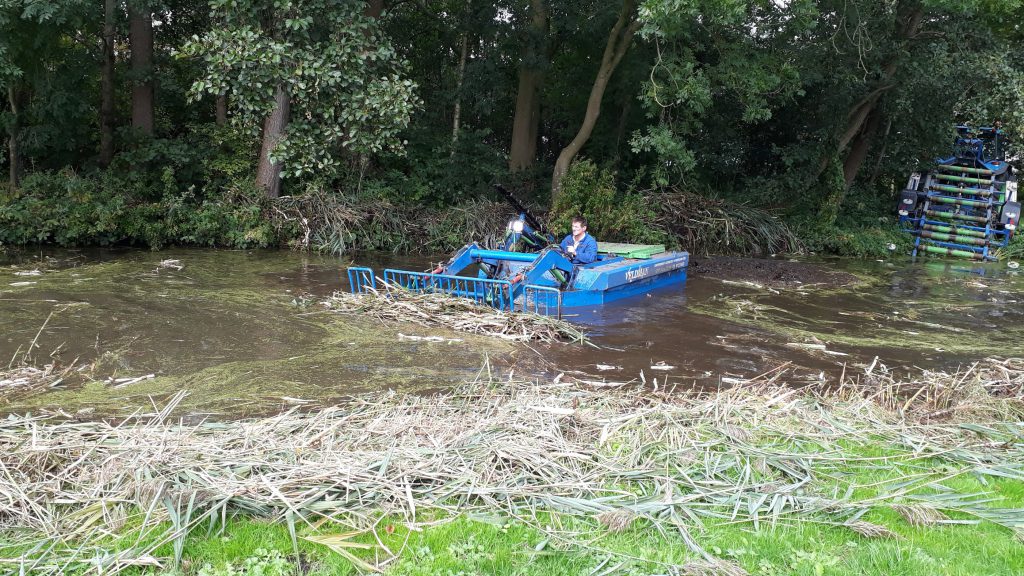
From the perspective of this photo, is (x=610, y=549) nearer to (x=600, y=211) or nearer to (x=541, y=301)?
(x=541, y=301)

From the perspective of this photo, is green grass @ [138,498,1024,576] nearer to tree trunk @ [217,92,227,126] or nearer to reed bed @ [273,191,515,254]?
reed bed @ [273,191,515,254]

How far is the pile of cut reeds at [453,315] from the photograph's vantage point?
8.59 meters

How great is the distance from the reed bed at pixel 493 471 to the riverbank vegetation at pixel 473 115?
8109 millimetres

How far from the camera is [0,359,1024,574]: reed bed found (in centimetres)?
370

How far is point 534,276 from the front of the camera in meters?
9.50

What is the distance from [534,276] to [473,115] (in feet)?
42.0

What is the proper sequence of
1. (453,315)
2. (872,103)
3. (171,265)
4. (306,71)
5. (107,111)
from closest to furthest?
(453,315), (306,71), (171,265), (107,111), (872,103)

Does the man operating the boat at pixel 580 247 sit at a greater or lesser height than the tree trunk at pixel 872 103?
lesser

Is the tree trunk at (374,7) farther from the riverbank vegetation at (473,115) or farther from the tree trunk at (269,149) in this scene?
the tree trunk at (269,149)

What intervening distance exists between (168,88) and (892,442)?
16.0 metres

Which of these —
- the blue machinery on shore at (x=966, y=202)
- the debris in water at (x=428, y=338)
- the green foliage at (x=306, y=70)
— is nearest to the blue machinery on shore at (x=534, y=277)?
the debris in water at (x=428, y=338)

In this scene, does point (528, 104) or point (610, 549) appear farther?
point (528, 104)

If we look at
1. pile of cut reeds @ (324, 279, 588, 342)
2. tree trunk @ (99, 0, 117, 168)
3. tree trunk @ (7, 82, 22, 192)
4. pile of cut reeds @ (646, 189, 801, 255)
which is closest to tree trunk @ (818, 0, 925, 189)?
pile of cut reeds @ (646, 189, 801, 255)

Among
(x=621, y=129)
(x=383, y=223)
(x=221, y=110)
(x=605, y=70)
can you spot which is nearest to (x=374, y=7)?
(x=221, y=110)
